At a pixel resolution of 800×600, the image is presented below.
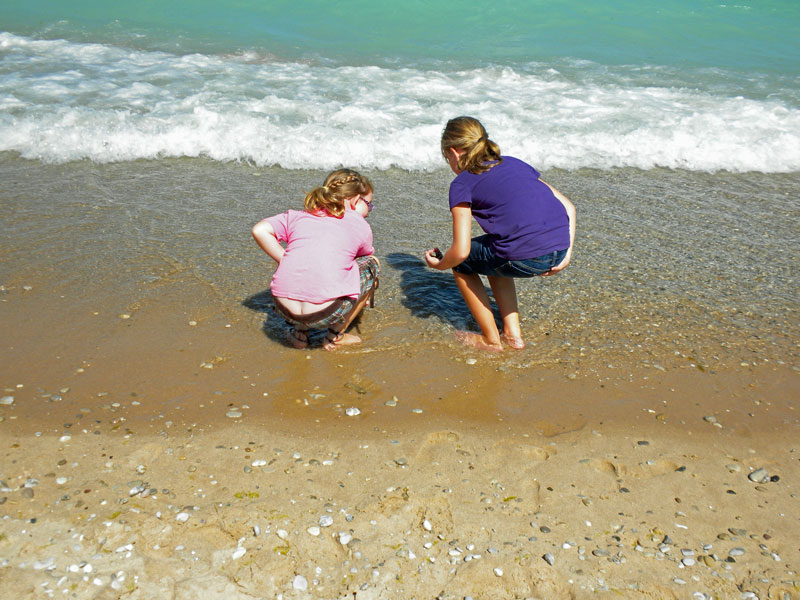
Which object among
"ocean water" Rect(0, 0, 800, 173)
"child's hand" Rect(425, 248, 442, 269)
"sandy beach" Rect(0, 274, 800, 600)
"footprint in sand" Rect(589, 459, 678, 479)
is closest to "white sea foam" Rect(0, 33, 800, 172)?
"ocean water" Rect(0, 0, 800, 173)

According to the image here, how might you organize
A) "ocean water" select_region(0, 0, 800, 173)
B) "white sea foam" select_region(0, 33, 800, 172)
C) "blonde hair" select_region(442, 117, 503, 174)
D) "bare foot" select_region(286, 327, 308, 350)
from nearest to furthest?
"blonde hair" select_region(442, 117, 503, 174)
"bare foot" select_region(286, 327, 308, 350)
"white sea foam" select_region(0, 33, 800, 172)
"ocean water" select_region(0, 0, 800, 173)

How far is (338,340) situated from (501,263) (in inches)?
42.4

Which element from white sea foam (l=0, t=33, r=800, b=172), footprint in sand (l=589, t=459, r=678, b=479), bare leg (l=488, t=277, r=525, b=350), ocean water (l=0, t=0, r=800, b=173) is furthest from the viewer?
ocean water (l=0, t=0, r=800, b=173)

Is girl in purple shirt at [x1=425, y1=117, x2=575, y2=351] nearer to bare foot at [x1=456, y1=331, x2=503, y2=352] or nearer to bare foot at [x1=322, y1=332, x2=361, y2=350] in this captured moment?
bare foot at [x1=456, y1=331, x2=503, y2=352]

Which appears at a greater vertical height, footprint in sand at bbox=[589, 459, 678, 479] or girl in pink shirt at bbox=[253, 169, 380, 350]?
girl in pink shirt at bbox=[253, 169, 380, 350]

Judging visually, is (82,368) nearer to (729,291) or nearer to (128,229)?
(128,229)

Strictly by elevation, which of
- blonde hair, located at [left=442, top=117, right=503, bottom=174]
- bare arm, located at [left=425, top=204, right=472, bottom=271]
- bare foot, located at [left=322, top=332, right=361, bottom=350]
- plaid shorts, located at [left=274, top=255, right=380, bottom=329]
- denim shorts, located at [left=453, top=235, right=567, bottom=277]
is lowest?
bare foot, located at [left=322, top=332, right=361, bottom=350]

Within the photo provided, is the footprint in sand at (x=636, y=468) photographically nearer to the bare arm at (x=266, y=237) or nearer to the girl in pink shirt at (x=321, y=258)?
the girl in pink shirt at (x=321, y=258)

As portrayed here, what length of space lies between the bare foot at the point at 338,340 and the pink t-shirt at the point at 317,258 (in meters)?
0.30

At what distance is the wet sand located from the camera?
2.55 m

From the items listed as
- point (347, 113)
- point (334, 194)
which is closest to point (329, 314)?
point (334, 194)

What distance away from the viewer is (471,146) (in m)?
3.83

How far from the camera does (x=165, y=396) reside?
11.6ft

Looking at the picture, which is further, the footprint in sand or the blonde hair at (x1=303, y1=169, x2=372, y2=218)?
the blonde hair at (x1=303, y1=169, x2=372, y2=218)
